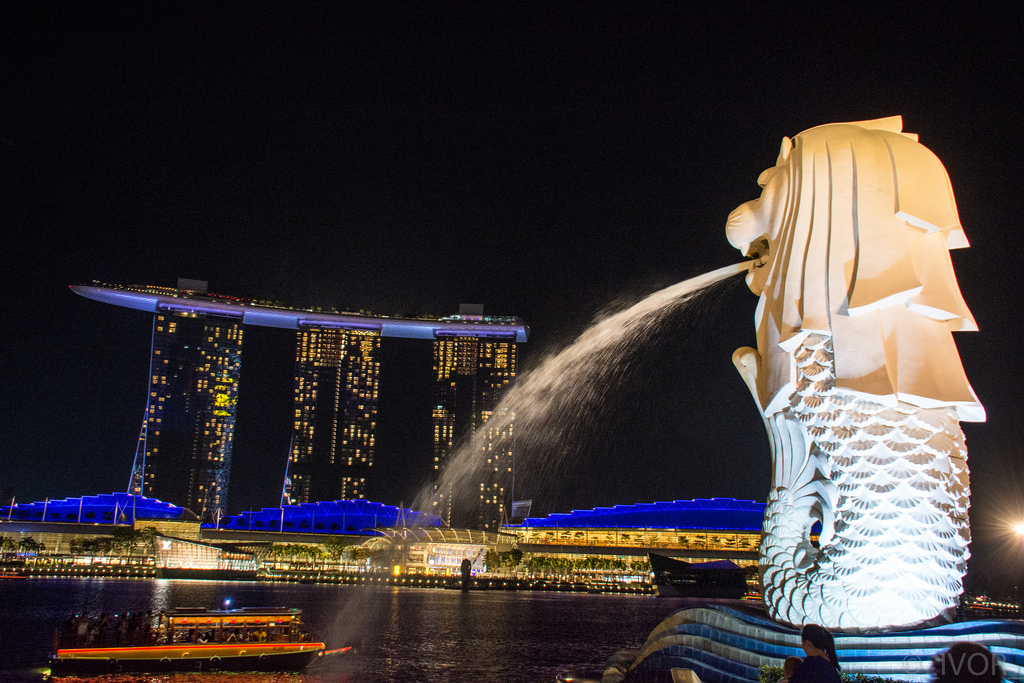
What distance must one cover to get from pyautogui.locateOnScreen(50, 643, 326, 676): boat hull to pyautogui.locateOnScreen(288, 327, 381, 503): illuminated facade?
369ft

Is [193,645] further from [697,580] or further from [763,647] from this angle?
[697,580]

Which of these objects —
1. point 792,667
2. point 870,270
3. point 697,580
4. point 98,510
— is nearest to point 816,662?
point 792,667

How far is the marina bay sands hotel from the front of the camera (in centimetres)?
11631

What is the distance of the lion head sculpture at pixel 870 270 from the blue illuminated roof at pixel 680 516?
3249 inches

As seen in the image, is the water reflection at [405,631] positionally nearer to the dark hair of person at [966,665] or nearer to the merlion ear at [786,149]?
the dark hair of person at [966,665]

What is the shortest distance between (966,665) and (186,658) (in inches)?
728

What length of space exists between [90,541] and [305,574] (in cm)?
2431

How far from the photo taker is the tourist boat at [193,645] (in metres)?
Result: 20.9

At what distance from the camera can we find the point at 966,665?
456 inches

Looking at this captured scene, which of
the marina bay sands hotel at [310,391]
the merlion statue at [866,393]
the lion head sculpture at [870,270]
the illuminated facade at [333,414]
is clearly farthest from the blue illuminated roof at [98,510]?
the lion head sculpture at [870,270]

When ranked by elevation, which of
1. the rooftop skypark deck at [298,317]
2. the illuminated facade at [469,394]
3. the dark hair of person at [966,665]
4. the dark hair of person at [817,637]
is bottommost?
the dark hair of person at [966,665]

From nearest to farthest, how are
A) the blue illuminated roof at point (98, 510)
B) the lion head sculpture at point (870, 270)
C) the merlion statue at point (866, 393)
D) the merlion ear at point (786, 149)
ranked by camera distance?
the merlion statue at point (866, 393)
the lion head sculpture at point (870, 270)
the merlion ear at point (786, 149)
the blue illuminated roof at point (98, 510)

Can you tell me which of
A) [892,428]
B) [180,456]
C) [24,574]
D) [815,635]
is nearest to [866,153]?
[892,428]

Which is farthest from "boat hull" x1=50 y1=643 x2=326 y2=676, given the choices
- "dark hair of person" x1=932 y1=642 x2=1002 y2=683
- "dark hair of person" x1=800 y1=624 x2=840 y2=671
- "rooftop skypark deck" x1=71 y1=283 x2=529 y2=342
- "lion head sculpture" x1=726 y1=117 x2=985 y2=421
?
"rooftop skypark deck" x1=71 y1=283 x2=529 y2=342
